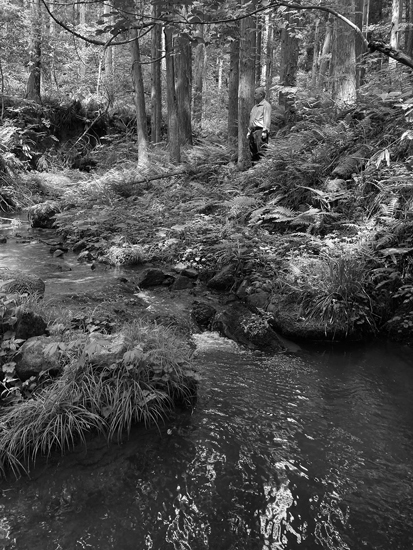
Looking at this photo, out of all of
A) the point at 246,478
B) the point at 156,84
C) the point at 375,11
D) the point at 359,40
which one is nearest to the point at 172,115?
the point at 156,84

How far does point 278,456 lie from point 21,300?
12.2 feet

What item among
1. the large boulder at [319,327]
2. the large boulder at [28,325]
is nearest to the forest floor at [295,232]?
the large boulder at [319,327]

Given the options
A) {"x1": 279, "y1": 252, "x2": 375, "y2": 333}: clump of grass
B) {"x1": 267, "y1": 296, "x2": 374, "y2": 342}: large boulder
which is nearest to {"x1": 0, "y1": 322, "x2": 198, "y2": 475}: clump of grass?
{"x1": 267, "y1": 296, "x2": 374, "y2": 342}: large boulder

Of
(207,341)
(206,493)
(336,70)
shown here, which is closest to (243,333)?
(207,341)

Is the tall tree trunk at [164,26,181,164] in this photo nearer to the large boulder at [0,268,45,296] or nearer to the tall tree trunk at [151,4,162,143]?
the tall tree trunk at [151,4,162,143]

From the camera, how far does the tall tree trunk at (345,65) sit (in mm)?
10852

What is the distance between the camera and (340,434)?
416 cm

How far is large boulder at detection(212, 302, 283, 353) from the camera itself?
601 cm

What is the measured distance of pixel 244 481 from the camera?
11.7 feet

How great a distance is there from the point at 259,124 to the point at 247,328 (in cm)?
696

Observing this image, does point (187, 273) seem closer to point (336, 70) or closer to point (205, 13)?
point (205, 13)

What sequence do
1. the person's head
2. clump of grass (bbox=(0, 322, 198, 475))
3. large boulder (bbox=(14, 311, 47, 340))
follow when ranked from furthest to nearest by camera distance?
the person's head → large boulder (bbox=(14, 311, 47, 340)) → clump of grass (bbox=(0, 322, 198, 475))

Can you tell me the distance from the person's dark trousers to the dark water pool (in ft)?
26.1

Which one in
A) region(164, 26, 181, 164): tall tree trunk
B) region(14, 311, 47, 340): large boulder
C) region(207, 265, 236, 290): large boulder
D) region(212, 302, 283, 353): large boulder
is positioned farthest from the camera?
region(164, 26, 181, 164): tall tree trunk
